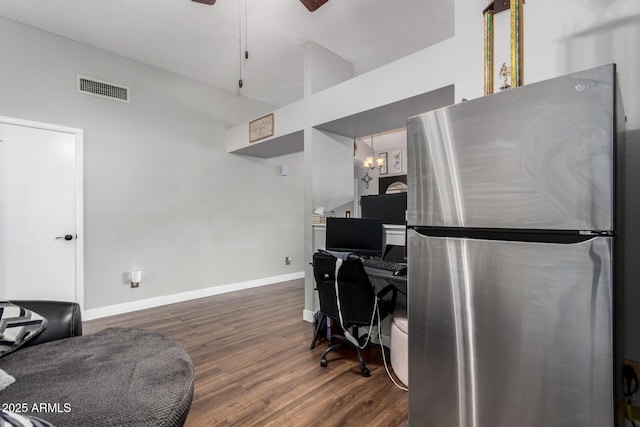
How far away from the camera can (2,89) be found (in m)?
2.89

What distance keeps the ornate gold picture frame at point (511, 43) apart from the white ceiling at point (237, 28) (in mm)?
1242

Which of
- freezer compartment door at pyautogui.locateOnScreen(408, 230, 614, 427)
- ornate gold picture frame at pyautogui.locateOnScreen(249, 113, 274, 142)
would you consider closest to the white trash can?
freezer compartment door at pyautogui.locateOnScreen(408, 230, 614, 427)

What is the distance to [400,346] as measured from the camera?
6.70 feet

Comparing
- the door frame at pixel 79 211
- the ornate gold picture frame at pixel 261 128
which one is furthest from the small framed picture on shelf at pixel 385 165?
the door frame at pixel 79 211

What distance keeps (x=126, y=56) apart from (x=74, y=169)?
1.57 metres

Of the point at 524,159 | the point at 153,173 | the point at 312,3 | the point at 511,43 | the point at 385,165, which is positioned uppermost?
the point at 312,3

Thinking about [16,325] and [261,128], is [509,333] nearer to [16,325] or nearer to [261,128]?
[16,325]

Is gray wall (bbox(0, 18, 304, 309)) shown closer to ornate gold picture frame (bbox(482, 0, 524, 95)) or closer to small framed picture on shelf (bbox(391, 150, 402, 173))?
ornate gold picture frame (bbox(482, 0, 524, 95))

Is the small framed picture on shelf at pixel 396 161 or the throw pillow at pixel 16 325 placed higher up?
the small framed picture on shelf at pixel 396 161

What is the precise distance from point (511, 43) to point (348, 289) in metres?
1.86

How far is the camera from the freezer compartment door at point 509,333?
0.89 metres

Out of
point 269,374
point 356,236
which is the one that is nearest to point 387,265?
point 356,236

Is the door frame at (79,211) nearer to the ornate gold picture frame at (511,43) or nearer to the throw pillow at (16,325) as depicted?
the throw pillow at (16,325)

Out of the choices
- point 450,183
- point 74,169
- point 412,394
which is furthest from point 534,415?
point 74,169
